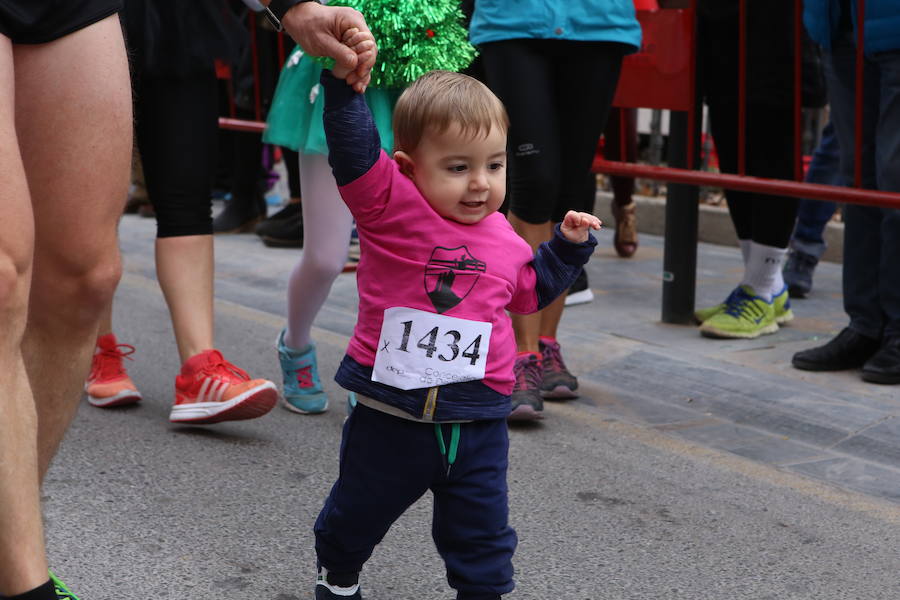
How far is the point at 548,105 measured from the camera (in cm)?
379

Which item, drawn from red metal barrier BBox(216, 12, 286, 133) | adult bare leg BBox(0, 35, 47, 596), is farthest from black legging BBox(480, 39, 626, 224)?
red metal barrier BBox(216, 12, 286, 133)

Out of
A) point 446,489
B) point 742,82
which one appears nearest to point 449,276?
point 446,489

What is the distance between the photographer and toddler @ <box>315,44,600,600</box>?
7.23 ft

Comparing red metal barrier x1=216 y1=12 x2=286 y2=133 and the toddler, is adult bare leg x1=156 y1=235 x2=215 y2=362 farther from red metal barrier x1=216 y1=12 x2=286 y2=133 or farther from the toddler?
red metal barrier x1=216 y1=12 x2=286 y2=133

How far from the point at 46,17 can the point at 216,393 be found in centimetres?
163

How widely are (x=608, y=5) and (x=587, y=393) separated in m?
1.30

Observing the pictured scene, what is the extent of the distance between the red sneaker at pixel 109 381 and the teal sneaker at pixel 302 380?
50 centimetres

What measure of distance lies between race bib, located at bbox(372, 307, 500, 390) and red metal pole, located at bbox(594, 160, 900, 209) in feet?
A: 7.42

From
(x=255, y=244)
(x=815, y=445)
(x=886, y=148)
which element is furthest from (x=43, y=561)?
(x=255, y=244)

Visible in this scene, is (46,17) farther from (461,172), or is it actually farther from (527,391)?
(527,391)

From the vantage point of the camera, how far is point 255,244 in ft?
23.6

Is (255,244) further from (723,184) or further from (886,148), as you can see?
(886,148)

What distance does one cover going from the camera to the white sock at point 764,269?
4.98 metres

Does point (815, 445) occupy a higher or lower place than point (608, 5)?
lower
